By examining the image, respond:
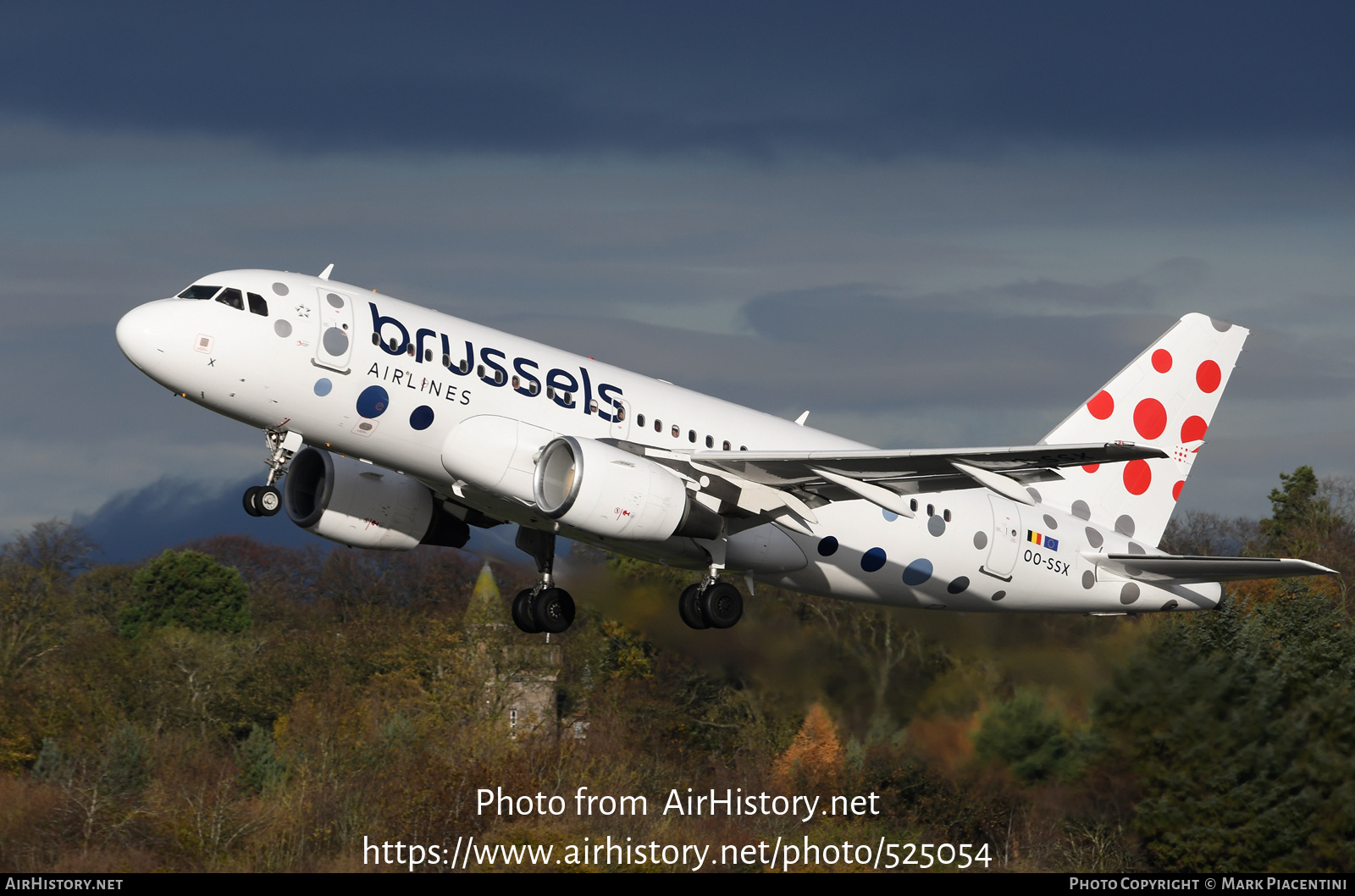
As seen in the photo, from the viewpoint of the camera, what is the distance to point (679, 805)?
5550 centimetres

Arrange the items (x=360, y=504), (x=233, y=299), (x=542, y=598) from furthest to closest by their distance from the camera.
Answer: (x=542, y=598) → (x=360, y=504) → (x=233, y=299)

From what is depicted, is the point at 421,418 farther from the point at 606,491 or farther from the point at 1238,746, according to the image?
the point at 1238,746

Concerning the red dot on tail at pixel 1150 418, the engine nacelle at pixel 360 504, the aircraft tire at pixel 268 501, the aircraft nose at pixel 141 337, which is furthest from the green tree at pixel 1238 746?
the aircraft nose at pixel 141 337

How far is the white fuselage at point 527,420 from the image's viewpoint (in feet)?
81.3

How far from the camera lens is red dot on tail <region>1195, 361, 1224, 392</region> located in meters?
36.9

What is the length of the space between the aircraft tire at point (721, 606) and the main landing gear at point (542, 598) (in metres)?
3.25

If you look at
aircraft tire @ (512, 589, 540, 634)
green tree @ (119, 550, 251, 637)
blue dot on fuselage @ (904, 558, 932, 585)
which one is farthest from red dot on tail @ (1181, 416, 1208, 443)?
green tree @ (119, 550, 251, 637)

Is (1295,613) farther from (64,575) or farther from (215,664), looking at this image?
(64,575)

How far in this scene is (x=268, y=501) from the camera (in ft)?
84.4

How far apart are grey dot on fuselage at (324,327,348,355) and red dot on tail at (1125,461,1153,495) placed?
62.3ft

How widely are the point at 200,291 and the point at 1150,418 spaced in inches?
905

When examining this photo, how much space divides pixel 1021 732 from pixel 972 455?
7.75 metres

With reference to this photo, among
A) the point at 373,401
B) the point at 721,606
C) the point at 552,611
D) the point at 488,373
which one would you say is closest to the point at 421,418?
the point at 373,401
